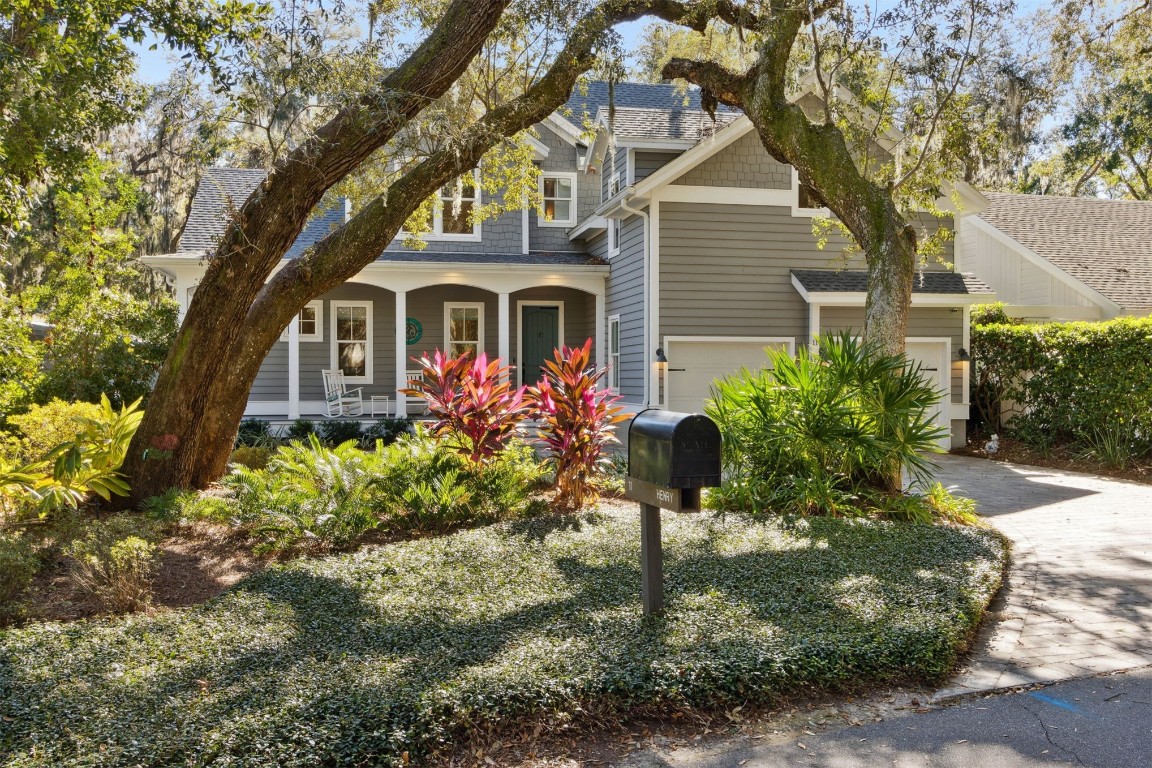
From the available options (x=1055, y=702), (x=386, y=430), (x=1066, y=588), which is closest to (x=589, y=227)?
(x=386, y=430)

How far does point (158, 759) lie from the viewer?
9.95 feet

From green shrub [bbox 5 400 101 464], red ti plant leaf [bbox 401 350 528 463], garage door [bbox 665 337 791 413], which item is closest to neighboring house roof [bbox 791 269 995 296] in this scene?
garage door [bbox 665 337 791 413]

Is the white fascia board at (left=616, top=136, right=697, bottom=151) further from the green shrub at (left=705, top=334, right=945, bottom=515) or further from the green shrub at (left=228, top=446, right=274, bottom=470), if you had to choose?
the green shrub at (left=228, top=446, right=274, bottom=470)

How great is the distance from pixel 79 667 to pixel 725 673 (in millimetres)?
2885

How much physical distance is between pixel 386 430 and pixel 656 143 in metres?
6.69

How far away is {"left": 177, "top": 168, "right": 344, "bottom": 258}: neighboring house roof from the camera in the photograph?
1695 cm

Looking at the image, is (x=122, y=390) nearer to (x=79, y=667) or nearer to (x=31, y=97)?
(x=31, y=97)

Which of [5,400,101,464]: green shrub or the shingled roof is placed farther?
the shingled roof

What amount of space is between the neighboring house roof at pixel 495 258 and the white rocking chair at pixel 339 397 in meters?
2.69

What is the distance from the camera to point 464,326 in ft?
61.9

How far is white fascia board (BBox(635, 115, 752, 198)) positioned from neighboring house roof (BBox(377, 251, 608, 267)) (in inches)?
117

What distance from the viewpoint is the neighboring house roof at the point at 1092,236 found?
17562mm

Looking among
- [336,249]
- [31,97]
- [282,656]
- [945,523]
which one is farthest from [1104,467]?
[31,97]

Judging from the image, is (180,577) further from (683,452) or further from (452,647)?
(683,452)
